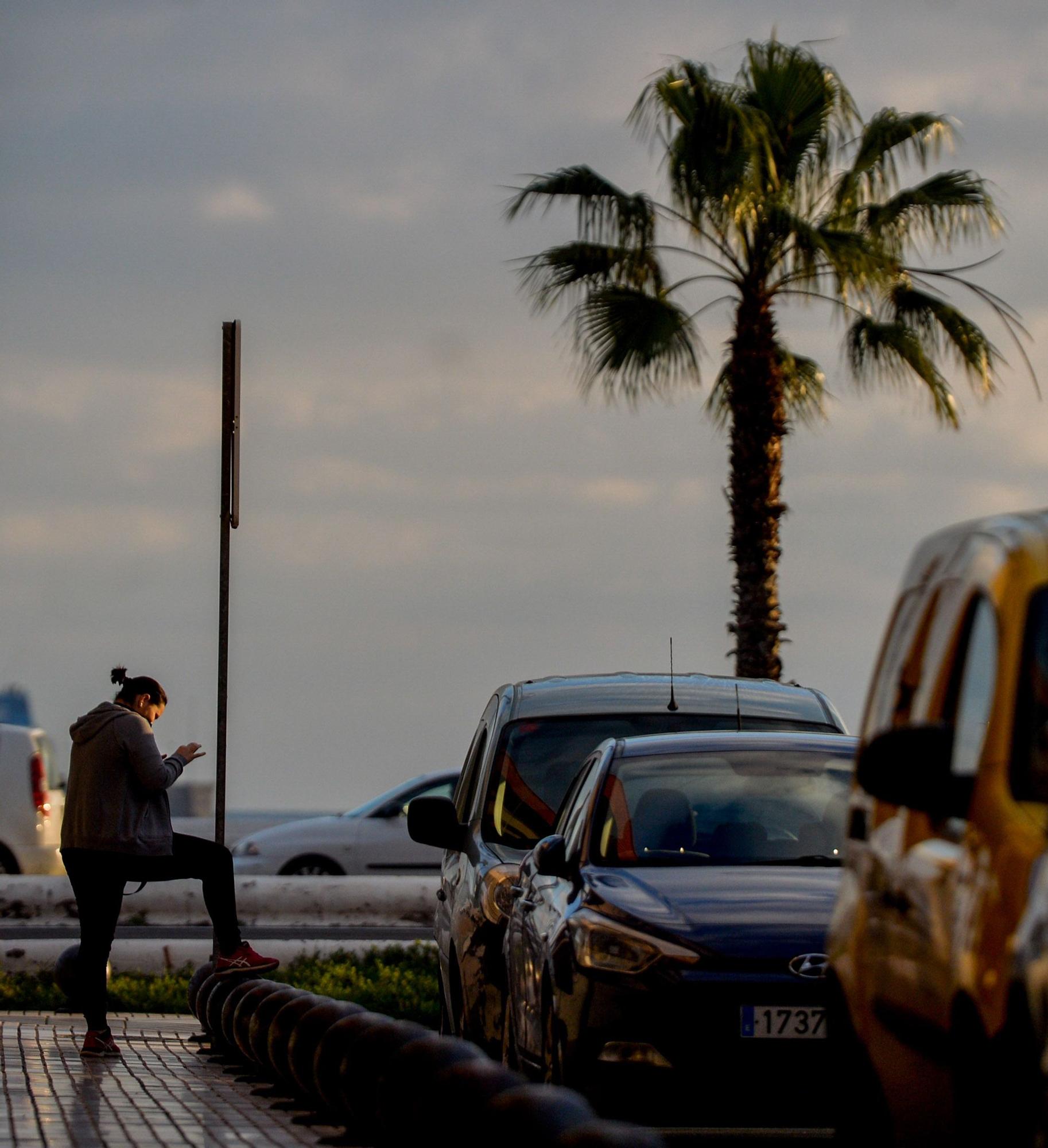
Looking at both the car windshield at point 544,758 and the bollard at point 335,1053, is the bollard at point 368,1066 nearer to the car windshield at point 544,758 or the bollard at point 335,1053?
the bollard at point 335,1053

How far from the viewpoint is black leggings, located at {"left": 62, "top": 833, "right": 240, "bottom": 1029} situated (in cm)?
1134

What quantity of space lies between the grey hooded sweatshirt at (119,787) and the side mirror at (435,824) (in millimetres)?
1362

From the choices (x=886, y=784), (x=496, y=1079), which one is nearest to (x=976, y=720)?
(x=886, y=784)

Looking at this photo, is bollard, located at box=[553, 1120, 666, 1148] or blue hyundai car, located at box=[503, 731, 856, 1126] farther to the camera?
blue hyundai car, located at box=[503, 731, 856, 1126]

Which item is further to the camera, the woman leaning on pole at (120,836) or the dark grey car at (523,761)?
the woman leaning on pole at (120,836)

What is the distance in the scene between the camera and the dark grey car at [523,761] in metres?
10.1

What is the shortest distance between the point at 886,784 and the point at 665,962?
290 centimetres

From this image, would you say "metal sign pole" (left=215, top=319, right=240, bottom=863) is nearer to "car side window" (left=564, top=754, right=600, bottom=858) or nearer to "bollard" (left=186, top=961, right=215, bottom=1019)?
"bollard" (left=186, top=961, right=215, bottom=1019)

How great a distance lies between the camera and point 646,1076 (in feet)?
24.6

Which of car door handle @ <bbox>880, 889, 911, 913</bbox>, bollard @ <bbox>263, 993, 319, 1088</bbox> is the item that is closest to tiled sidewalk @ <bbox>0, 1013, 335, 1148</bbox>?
bollard @ <bbox>263, 993, 319, 1088</bbox>

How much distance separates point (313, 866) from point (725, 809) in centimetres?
1679

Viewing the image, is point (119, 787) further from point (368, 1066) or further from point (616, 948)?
point (616, 948)

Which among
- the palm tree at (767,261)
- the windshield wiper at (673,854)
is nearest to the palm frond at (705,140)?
the palm tree at (767,261)

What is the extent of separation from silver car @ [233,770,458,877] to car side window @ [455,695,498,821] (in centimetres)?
1361
